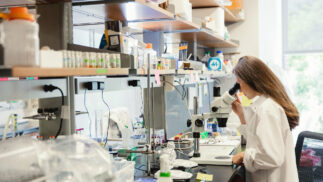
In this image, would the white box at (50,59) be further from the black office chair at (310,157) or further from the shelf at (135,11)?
the black office chair at (310,157)

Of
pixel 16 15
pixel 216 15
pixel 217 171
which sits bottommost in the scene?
pixel 217 171

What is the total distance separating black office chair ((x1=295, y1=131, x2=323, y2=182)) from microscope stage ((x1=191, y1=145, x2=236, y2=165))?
0.50 metres

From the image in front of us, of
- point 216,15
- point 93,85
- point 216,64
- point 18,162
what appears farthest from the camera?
point 216,64

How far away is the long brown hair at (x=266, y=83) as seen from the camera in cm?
226

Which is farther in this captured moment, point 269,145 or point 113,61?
point 269,145

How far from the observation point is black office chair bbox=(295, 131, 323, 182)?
2.31m

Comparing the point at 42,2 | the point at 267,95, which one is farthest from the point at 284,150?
the point at 42,2

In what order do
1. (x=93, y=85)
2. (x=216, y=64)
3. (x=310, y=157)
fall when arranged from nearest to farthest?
(x=93, y=85) → (x=310, y=157) → (x=216, y=64)

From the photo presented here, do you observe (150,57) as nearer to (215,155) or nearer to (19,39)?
(215,155)

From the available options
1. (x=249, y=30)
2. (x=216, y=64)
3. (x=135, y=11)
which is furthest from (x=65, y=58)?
(x=249, y=30)

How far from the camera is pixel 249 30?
16.4 feet

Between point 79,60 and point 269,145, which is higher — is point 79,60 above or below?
above

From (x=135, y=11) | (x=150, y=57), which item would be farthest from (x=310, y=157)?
(x=135, y=11)

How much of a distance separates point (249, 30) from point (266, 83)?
9.47 feet
